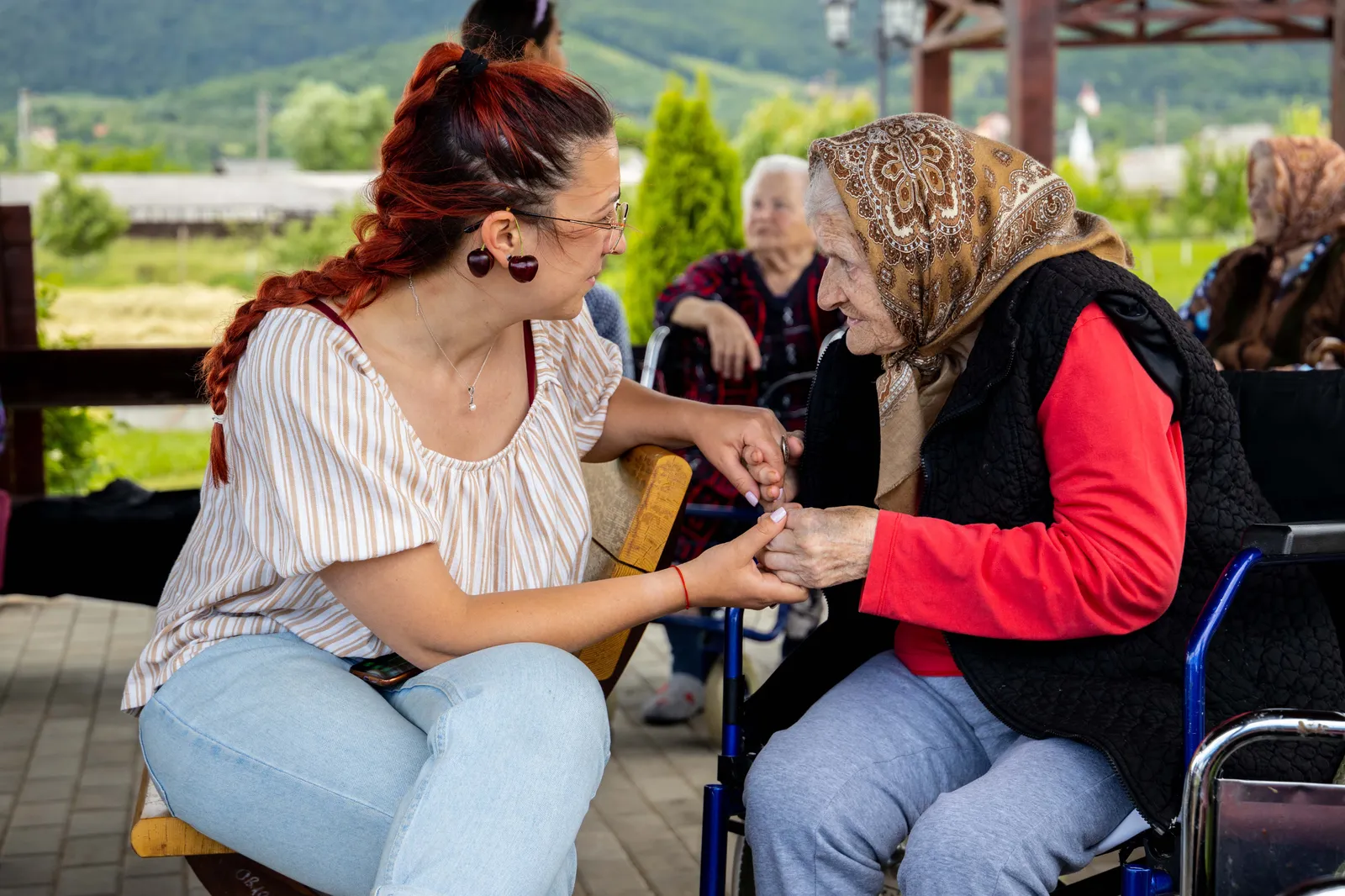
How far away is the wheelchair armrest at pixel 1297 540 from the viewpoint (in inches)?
59.1

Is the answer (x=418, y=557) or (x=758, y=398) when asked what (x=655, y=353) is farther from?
(x=418, y=557)

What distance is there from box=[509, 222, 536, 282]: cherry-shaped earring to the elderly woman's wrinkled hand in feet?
1.60

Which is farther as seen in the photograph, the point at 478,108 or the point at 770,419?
the point at 770,419

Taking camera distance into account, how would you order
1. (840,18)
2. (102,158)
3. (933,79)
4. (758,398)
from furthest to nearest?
(102,158) → (840,18) → (933,79) → (758,398)

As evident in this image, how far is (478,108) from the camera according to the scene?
1681 mm

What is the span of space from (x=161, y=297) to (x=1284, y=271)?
10.6m

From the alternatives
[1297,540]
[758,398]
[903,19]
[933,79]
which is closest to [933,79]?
[933,79]

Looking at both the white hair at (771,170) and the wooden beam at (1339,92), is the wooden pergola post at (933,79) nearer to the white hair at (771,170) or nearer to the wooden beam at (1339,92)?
the wooden beam at (1339,92)

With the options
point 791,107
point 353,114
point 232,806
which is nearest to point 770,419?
point 232,806

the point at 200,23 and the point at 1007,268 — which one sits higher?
the point at 200,23

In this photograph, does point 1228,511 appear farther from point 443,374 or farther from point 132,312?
point 132,312

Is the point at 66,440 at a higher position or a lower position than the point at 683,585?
lower

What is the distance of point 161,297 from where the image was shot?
40.8 ft

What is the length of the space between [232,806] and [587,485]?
0.77 metres
